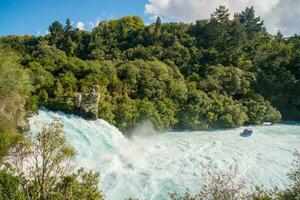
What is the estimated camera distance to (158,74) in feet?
177

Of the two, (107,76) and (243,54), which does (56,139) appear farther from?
(243,54)

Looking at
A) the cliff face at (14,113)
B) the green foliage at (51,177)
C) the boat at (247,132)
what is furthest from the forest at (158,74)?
the boat at (247,132)

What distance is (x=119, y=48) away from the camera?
6888cm

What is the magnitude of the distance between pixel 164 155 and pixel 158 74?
17.6m

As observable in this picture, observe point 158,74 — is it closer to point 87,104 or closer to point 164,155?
point 87,104

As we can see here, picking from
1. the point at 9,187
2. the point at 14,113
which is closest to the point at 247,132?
the point at 14,113

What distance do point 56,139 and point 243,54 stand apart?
179 ft

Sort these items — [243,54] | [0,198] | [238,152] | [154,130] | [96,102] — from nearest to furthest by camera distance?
[0,198] < [238,152] < [96,102] < [154,130] < [243,54]

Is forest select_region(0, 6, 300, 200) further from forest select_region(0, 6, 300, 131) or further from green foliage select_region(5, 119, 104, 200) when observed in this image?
green foliage select_region(5, 119, 104, 200)

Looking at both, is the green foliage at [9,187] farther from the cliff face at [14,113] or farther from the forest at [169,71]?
the forest at [169,71]

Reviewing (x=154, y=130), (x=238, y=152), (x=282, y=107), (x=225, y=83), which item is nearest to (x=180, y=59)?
(x=225, y=83)

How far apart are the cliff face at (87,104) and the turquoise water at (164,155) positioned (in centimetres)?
93

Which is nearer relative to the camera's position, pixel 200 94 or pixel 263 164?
pixel 263 164

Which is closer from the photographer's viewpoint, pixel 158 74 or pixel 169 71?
pixel 158 74
